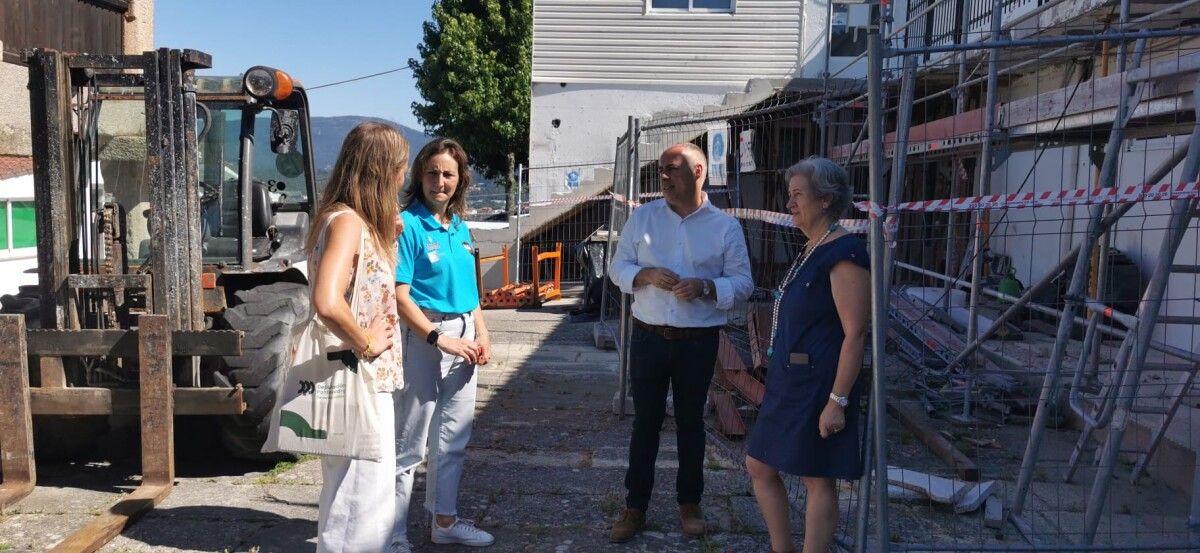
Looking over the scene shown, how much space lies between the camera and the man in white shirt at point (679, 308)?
13.9 ft

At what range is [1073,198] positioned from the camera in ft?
11.3

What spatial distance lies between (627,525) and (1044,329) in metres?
4.28

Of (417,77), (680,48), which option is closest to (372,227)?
(680,48)

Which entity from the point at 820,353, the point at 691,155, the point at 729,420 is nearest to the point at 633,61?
the point at 729,420

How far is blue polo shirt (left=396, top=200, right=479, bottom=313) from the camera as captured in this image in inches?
155

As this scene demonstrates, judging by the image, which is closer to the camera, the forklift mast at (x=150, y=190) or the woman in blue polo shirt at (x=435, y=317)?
the woman in blue polo shirt at (x=435, y=317)

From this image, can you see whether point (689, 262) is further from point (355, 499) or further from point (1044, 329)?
point (1044, 329)

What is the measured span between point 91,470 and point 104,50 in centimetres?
985

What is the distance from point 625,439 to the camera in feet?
20.6

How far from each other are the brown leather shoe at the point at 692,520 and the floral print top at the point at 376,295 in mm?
1620

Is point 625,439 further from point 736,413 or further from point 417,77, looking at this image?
point 417,77

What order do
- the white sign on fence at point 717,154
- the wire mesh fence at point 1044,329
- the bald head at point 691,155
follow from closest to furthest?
the wire mesh fence at point 1044,329, the bald head at point 691,155, the white sign on fence at point 717,154

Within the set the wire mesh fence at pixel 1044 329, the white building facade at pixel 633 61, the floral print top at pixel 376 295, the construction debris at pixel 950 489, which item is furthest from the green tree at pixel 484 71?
the floral print top at pixel 376 295

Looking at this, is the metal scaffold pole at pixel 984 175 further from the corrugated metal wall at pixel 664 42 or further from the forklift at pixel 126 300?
the corrugated metal wall at pixel 664 42
